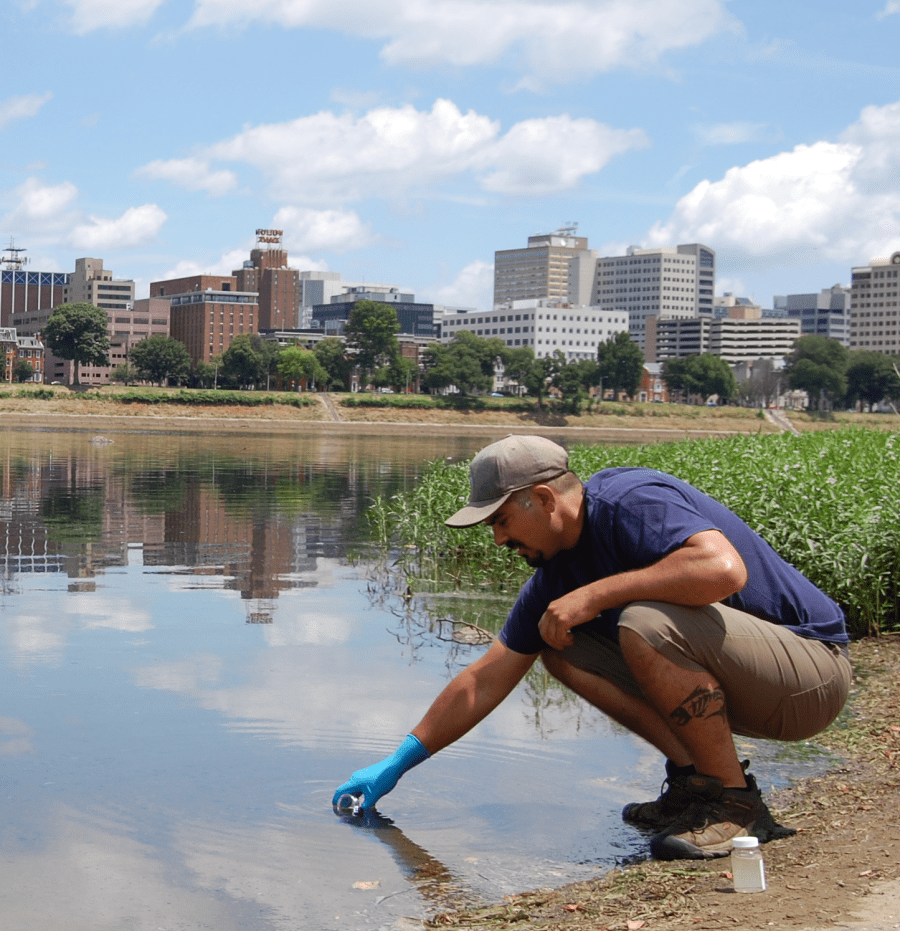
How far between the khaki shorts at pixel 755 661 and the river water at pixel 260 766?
0.79m

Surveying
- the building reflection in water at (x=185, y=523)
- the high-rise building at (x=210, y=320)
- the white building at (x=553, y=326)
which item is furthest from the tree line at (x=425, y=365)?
the building reflection in water at (x=185, y=523)

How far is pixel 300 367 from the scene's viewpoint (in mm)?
124875

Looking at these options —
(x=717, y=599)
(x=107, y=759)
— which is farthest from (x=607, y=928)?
(x=107, y=759)

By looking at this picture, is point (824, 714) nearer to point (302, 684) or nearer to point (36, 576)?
point (302, 684)

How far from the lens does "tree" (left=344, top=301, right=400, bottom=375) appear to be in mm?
128000

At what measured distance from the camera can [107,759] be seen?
18.3 ft

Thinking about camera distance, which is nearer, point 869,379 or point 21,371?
point 21,371

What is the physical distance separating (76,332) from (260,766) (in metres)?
116

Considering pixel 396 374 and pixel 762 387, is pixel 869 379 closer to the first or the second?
pixel 762 387

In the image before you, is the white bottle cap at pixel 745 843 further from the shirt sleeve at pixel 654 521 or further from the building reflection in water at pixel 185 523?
the building reflection in water at pixel 185 523

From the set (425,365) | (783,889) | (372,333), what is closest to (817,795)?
(783,889)

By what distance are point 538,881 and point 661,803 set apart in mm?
649

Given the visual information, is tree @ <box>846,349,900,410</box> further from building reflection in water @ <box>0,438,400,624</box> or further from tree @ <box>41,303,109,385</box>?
building reflection in water @ <box>0,438,400,624</box>

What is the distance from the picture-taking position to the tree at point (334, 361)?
433 feet
